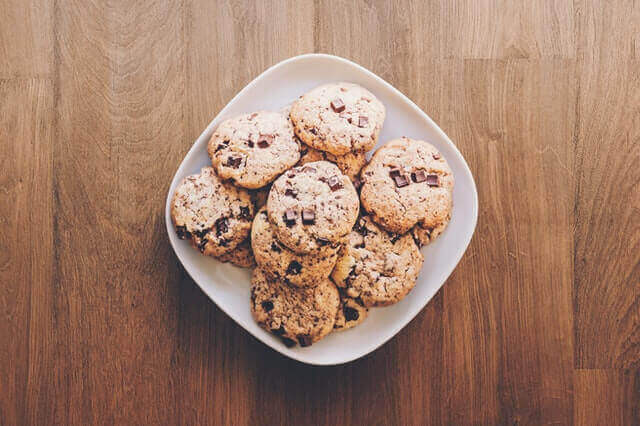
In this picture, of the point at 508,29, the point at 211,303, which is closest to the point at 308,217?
the point at 211,303

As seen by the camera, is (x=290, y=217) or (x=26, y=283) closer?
(x=290, y=217)

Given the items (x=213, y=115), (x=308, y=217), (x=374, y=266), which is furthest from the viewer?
(x=213, y=115)

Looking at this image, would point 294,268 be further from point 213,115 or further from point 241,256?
point 213,115

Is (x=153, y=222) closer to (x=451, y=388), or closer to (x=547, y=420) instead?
(x=451, y=388)

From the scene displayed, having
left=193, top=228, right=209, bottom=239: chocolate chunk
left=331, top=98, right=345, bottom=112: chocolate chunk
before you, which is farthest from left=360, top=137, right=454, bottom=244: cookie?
left=193, top=228, right=209, bottom=239: chocolate chunk

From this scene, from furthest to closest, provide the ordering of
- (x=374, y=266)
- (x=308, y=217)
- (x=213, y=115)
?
(x=213, y=115), (x=374, y=266), (x=308, y=217)

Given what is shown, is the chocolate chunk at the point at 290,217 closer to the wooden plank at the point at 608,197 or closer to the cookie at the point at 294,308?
the cookie at the point at 294,308

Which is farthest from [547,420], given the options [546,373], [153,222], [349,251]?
[153,222]
